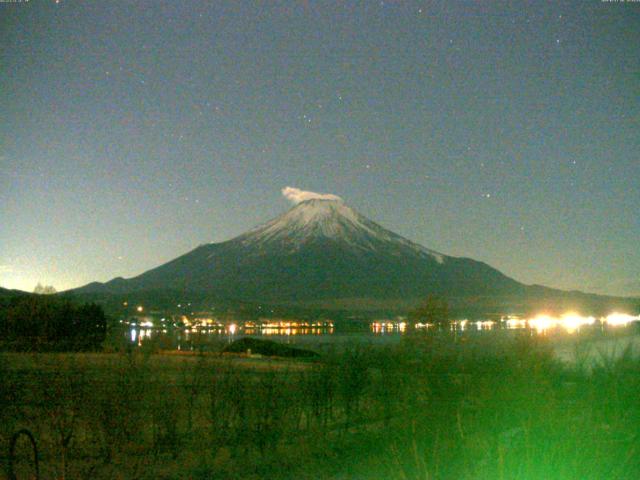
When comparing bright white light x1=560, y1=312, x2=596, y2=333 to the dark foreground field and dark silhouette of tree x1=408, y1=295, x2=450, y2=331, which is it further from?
the dark foreground field

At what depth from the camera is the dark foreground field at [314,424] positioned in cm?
788

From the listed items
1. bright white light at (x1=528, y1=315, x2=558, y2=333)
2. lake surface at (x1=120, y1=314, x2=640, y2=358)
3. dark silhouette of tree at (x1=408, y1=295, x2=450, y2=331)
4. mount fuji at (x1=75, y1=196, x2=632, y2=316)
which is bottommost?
lake surface at (x1=120, y1=314, x2=640, y2=358)

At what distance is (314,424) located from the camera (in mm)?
14172

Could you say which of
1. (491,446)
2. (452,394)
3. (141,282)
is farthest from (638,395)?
(141,282)

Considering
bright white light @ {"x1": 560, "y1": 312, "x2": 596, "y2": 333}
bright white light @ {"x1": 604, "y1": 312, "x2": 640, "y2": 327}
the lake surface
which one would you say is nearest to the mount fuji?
the lake surface

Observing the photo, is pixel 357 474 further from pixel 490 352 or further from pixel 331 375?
pixel 490 352

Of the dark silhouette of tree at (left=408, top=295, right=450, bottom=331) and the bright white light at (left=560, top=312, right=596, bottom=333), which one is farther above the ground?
the dark silhouette of tree at (left=408, top=295, right=450, bottom=331)

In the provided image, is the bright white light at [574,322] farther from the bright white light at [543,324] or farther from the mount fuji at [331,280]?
the mount fuji at [331,280]

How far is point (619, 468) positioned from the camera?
6.87 meters

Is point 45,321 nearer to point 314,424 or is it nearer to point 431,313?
point 314,424

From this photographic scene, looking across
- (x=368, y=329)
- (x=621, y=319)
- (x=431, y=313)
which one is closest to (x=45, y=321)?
(x=431, y=313)

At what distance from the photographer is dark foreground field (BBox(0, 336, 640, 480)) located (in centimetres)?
788

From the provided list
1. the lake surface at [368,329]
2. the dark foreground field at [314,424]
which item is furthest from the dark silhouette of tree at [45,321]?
the dark foreground field at [314,424]

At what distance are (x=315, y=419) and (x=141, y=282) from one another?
187 m
